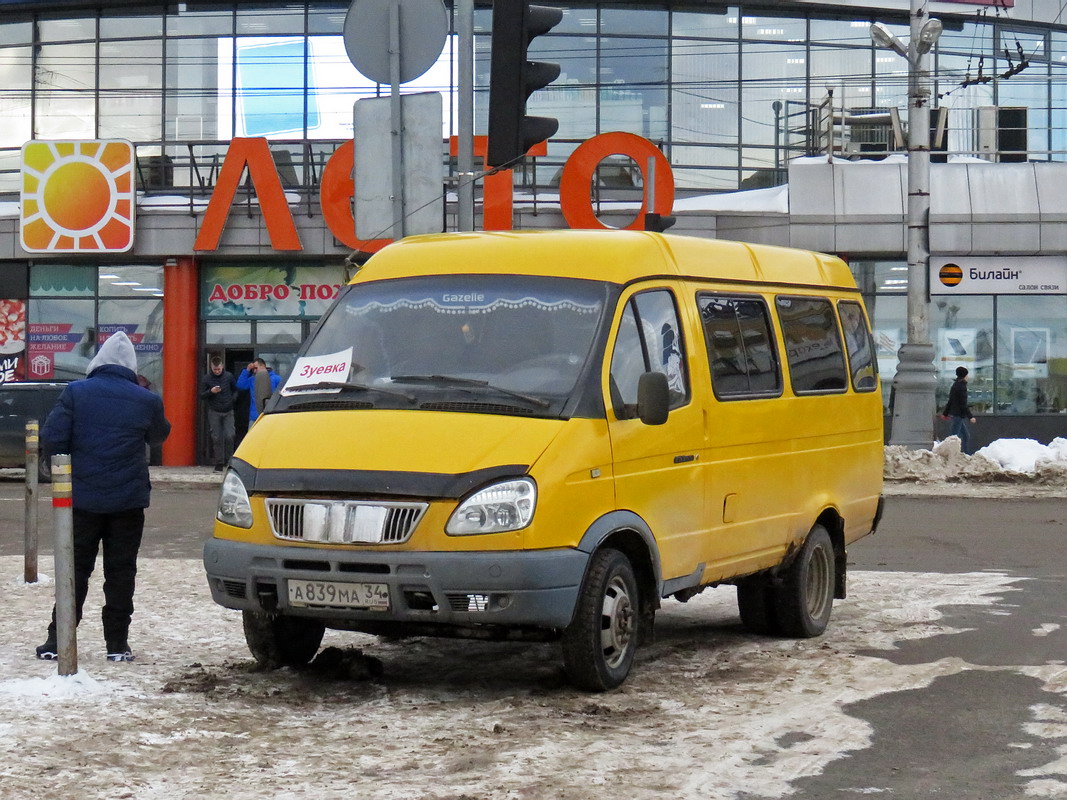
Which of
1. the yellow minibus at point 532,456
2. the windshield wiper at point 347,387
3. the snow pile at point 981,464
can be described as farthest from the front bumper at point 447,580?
the snow pile at point 981,464

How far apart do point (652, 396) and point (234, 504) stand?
1.94 meters

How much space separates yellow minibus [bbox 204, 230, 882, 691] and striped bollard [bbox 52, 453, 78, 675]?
641 millimetres

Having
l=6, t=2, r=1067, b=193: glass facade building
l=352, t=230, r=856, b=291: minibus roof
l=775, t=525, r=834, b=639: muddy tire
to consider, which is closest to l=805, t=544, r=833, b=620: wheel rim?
l=775, t=525, r=834, b=639: muddy tire

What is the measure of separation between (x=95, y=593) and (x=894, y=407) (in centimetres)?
1383

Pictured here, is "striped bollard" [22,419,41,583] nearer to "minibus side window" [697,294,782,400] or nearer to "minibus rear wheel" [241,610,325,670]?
"minibus rear wheel" [241,610,325,670]

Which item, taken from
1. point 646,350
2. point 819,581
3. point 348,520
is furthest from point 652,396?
point 819,581

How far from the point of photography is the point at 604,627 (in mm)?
7230

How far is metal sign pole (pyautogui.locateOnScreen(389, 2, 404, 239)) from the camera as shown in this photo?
10.4m

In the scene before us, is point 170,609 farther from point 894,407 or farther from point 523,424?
point 894,407

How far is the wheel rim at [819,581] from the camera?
30.6 feet

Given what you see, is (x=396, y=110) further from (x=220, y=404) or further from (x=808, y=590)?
(x=220, y=404)

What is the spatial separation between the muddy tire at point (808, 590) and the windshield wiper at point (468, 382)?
2.52 metres

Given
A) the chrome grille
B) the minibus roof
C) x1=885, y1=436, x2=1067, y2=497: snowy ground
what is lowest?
x1=885, y1=436, x2=1067, y2=497: snowy ground

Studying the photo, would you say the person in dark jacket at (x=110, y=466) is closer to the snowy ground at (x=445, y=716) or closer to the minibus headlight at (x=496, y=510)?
the snowy ground at (x=445, y=716)
